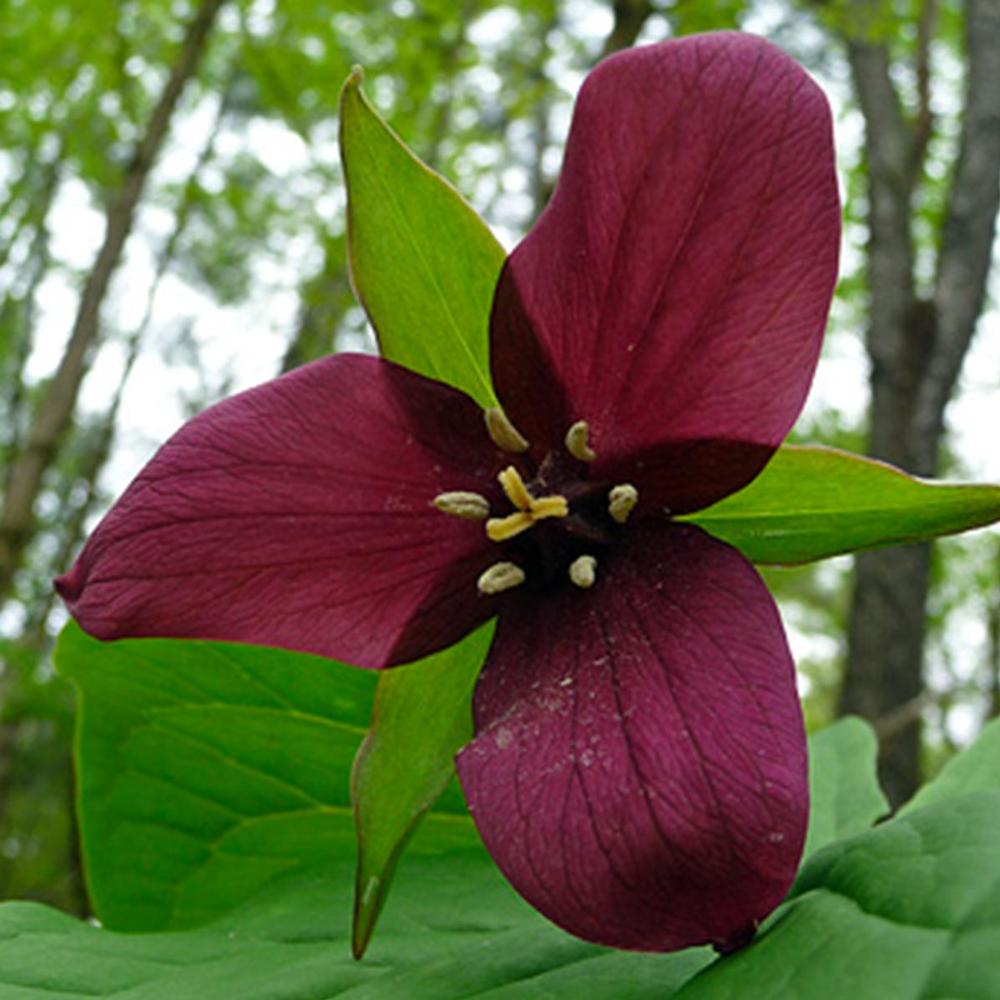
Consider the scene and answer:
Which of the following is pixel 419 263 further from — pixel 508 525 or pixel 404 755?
pixel 404 755

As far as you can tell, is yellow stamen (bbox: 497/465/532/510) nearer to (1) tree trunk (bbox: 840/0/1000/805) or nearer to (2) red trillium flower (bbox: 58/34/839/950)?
(2) red trillium flower (bbox: 58/34/839/950)

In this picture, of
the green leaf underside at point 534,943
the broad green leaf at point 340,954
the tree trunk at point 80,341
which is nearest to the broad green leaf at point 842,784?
the green leaf underside at point 534,943

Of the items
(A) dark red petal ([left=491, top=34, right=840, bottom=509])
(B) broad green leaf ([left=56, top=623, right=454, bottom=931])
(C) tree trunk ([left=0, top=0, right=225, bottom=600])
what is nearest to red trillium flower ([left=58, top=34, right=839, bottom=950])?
(A) dark red petal ([left=491, top=34, right=840, bottom=509])

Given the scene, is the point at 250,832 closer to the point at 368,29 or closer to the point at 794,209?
the point at 794,209

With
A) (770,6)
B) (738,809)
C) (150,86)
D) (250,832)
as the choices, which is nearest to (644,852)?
(738,809)

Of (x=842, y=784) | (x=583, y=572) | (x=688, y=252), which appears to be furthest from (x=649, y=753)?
(x=842, y=784)
